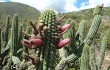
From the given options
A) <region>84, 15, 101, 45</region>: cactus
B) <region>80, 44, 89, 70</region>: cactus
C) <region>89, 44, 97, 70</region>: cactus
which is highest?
<region>84, 15, 101, 45</region>: cactus

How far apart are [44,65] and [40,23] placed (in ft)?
2.10

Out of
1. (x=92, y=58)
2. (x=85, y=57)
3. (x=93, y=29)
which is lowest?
(x=92, y=58)

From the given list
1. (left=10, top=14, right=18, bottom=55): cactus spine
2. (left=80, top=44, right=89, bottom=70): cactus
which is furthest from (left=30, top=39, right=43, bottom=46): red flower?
(left=10, top=14, right=18, bottom=55): cactus spine

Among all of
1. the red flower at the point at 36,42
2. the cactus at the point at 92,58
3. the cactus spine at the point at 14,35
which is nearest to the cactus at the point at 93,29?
the red flower at the point at 36,42

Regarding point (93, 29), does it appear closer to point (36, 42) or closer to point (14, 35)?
point (36, 42)

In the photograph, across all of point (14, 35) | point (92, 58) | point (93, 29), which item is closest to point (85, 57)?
point (93, 29)

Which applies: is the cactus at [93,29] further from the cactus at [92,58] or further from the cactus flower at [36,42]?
the cactus at [92,58]

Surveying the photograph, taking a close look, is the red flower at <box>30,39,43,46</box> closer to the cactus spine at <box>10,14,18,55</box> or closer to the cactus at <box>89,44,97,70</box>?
the cactus spine at <box>10,14,18,55</box>

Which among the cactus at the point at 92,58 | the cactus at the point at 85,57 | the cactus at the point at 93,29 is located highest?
the cactus at the point at 93,29

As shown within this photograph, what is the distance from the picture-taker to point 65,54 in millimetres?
6242

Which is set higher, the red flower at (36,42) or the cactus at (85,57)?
the red flower at (36,42)

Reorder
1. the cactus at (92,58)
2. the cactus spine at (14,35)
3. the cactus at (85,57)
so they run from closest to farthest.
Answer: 1. the cactus at (85,57)
2. the cactus spine at (14,35)
3. the cactus at (92,58)

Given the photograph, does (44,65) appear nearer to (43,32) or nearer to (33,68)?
(33,68)

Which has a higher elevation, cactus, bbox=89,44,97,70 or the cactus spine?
the cactus spine
